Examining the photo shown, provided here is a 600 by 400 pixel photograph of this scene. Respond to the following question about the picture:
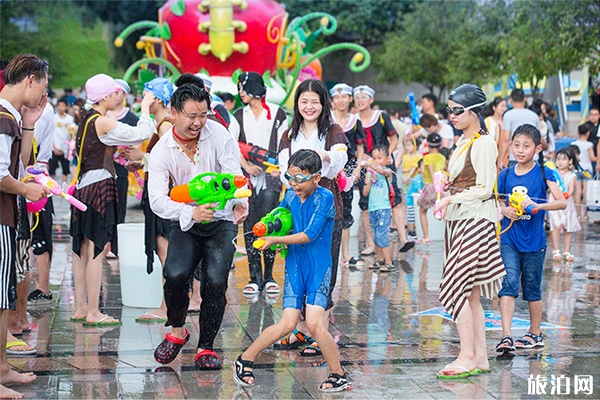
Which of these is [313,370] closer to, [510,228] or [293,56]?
[510,228]

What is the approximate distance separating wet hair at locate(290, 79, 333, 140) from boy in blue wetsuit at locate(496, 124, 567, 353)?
1.40 metres

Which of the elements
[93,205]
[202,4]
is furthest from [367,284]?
[202,4]

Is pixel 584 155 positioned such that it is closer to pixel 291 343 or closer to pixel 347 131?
pixel 347 131

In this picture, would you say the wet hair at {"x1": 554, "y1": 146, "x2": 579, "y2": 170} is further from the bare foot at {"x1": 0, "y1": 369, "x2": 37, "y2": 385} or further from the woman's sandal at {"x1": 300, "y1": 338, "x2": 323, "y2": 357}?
the bare foot at {"x1": 0, "y1": 369, "x2": 37, "y2": 385}

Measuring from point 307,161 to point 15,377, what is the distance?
88.1 inches

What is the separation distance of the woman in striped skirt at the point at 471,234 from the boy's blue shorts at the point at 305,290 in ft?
2.78

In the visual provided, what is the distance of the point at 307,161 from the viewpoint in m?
5.44

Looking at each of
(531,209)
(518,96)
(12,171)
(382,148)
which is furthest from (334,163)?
(518,96)

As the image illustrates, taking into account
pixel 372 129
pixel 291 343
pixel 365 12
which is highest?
pixel 365 12

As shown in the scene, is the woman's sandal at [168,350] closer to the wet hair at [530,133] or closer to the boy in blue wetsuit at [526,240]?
the boy in blue wetsuit at [526,240]

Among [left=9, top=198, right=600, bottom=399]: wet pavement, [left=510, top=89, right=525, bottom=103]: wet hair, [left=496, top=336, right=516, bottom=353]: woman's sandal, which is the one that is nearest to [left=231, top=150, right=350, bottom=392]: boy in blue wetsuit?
[left=9, top=198, right=600, bottom=399]: wet pavement

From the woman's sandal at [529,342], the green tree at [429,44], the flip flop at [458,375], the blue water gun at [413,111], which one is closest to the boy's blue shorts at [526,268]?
the woman's sandal at [529,342]

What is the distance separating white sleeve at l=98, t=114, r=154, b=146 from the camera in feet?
22.1

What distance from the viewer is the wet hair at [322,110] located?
6238mm
